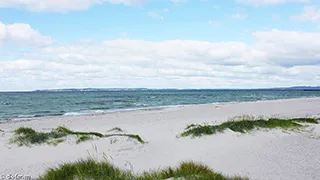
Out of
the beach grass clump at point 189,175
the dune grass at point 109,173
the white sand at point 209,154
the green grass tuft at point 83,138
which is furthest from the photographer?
the green grass tuft at point 83,138

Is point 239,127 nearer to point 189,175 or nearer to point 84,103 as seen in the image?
point 189,175

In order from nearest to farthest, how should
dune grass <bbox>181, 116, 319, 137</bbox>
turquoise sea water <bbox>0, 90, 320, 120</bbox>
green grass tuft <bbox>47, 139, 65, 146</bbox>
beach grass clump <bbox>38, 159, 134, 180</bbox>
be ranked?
beach grass clump <bbox>38, 159, 134, 180</bbox>
green grass tuft <bbox>47, 139, 65, 146</bbox>
dune grass <bbox>181, 116, 319, 137</bbox>
turquoise sea water <bbox>0, 90, 320, 120</bbox>

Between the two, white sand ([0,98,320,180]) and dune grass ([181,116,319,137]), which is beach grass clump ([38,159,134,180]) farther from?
dune grass ([181,116,319,137])

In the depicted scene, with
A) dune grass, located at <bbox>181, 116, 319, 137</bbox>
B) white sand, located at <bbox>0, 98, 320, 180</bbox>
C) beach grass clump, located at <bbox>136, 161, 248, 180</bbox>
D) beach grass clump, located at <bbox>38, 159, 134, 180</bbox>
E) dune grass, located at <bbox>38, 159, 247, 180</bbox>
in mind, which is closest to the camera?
beach grass clump, located at <bbox>136, 161, 248, 180</bbox>

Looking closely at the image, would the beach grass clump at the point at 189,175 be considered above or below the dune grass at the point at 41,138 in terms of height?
above

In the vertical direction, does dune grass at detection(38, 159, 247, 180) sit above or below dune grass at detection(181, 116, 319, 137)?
below

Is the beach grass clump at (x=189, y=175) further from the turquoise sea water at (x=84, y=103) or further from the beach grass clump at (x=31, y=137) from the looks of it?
the turquoise sea water at (x=84, y=103)

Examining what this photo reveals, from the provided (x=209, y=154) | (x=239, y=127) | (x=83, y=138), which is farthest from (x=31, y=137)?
(x=239, y=127)

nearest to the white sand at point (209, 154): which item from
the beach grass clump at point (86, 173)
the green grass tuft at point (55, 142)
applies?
the green grass tuft at point (55, 142)

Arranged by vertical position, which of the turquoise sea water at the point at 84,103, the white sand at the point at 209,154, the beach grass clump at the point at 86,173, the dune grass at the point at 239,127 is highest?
the dune grass at the point at 239,127

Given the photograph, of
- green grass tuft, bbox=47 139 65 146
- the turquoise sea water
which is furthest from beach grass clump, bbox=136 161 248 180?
the turquoise sea water

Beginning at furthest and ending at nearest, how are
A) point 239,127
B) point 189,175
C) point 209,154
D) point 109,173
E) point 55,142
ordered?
1. point 239,127
2. point 55,142
3. point 209,154
4. point 109,173
5. point 189,175

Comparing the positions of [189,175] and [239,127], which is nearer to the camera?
[189,175]

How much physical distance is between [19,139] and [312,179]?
8.47 metres
